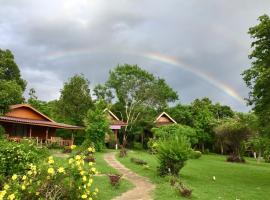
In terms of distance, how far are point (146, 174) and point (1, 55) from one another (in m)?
37.9

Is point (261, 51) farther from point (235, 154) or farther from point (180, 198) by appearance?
point (235, 154)

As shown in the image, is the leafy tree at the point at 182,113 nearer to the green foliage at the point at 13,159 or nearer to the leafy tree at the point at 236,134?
the leafy tree at the point at 236,134

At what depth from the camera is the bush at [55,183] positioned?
679 centimetres

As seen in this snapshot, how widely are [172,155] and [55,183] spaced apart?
39.2ft

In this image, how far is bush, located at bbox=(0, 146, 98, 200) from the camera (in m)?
6.79

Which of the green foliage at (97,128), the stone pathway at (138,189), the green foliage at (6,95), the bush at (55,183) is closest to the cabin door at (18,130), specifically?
the green foliage at (97,128)

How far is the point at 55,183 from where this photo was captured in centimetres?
705

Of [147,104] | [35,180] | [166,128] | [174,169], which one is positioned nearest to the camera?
[35,180]

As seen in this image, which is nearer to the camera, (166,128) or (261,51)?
(261,51)

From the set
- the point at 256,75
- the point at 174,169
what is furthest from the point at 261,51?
the point at 174,169

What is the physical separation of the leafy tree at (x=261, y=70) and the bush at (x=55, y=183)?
1396cm

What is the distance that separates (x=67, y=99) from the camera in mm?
46000

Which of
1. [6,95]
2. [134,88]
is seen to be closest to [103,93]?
[134,88]

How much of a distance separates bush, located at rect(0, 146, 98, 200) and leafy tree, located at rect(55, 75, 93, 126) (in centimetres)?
3894
